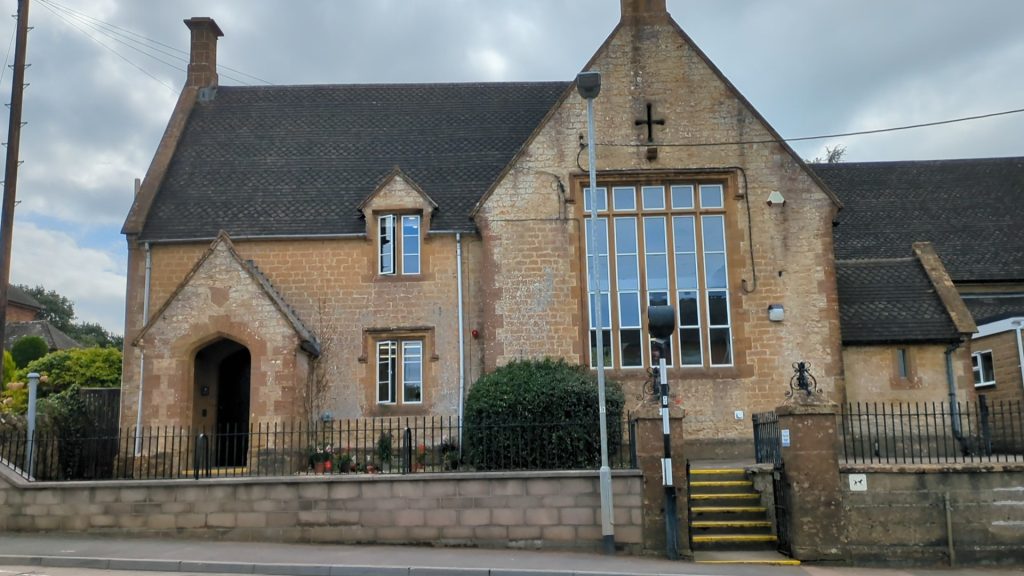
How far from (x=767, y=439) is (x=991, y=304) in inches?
570

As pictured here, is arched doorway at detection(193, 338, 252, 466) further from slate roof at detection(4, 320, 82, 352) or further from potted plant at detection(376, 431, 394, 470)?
slate roof at detection(4, 320, 82, 352)

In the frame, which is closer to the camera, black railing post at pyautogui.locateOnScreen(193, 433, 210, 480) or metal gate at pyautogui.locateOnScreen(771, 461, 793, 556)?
metal gate at pyautogui.locateOnScreen(771, 461, 793, 556)

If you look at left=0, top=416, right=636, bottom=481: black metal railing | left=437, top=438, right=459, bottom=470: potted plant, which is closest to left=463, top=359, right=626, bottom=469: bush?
left=0, top=416, right=636, bottom=481: black metal railing

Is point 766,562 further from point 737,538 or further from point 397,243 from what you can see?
point 397,243

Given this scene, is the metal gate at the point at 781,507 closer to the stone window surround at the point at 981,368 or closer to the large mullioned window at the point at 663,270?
the large mullioned window at the point at 663,270

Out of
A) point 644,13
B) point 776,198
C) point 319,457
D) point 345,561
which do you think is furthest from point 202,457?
point 644,13

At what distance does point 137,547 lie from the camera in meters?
13.5

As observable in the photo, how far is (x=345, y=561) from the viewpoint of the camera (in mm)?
12477

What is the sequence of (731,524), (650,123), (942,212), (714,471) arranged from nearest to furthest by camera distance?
1. (731,524)
2. (714,471)
3. (650,123)
4. (942,212)

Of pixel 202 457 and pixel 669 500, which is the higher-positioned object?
pixel 202 457

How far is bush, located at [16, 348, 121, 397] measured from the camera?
33531 mm

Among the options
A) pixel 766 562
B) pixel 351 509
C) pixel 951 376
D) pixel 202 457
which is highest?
pixel 951 376

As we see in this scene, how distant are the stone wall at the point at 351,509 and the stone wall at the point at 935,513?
352 cm

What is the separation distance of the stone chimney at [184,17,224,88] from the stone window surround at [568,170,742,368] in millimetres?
13320
